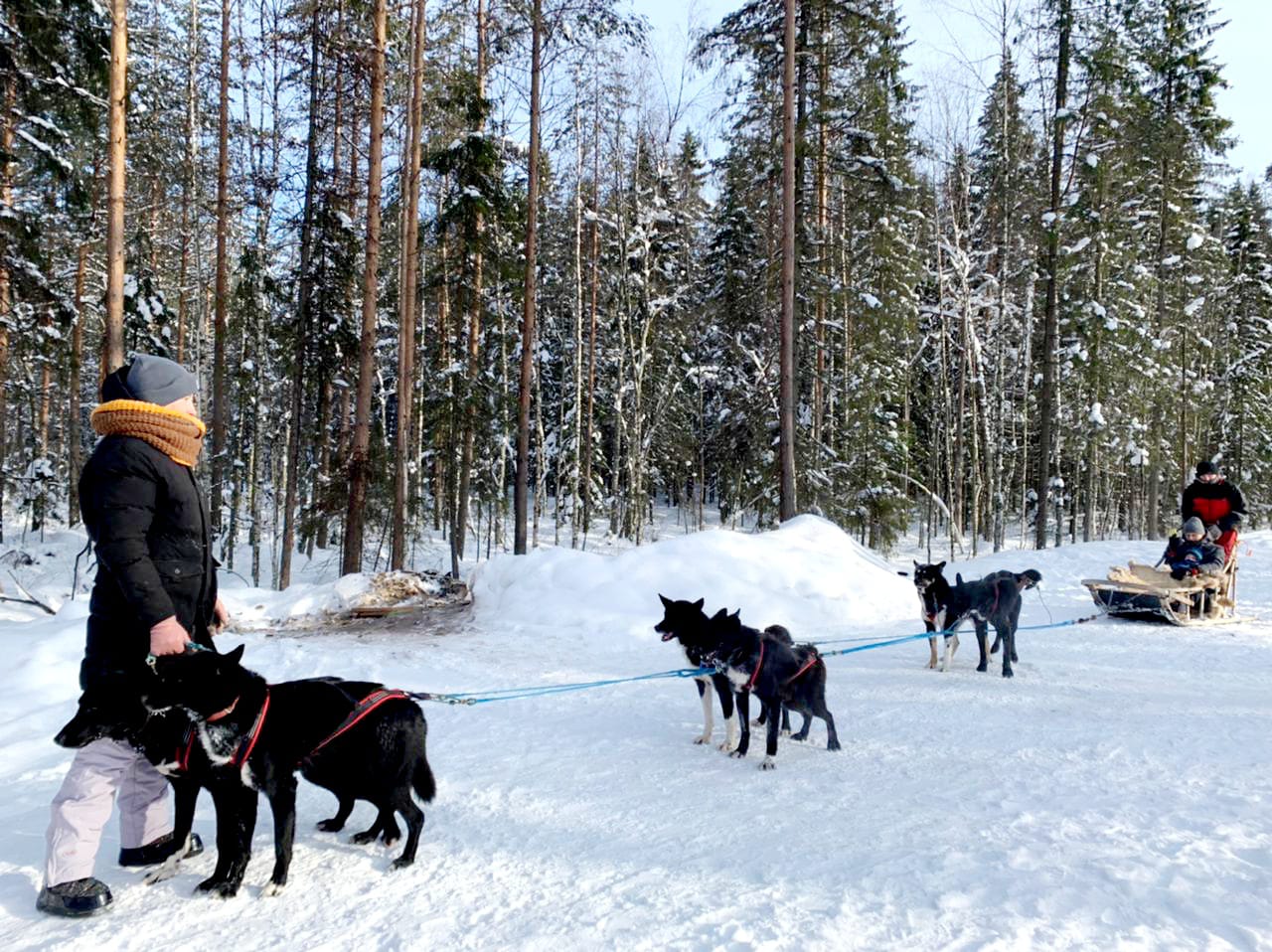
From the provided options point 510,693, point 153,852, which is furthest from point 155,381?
point 510,693

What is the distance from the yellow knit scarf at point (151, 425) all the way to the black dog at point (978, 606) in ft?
20.8

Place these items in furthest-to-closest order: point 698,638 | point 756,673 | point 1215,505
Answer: point 1215,505, point 698,638, point 756,673

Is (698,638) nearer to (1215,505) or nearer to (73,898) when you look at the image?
(73,898)

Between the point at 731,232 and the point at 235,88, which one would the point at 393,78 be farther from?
the point at 731,232

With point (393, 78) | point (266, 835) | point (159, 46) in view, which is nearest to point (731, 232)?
point (393, 78)

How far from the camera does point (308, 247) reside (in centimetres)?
1525

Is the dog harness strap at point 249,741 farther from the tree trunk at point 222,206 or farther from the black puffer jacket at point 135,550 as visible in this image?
the tree trunk at point 222,206

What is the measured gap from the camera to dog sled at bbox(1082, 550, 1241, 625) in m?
9.45

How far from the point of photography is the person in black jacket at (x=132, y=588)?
Answer: 3.01 meters

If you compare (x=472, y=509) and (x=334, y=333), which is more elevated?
(x=334, y=333)

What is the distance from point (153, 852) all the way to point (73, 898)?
42 cm

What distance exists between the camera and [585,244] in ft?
79.0

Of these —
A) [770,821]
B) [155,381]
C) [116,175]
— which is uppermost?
[116,175]

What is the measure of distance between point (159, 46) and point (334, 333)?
24.7 ft
